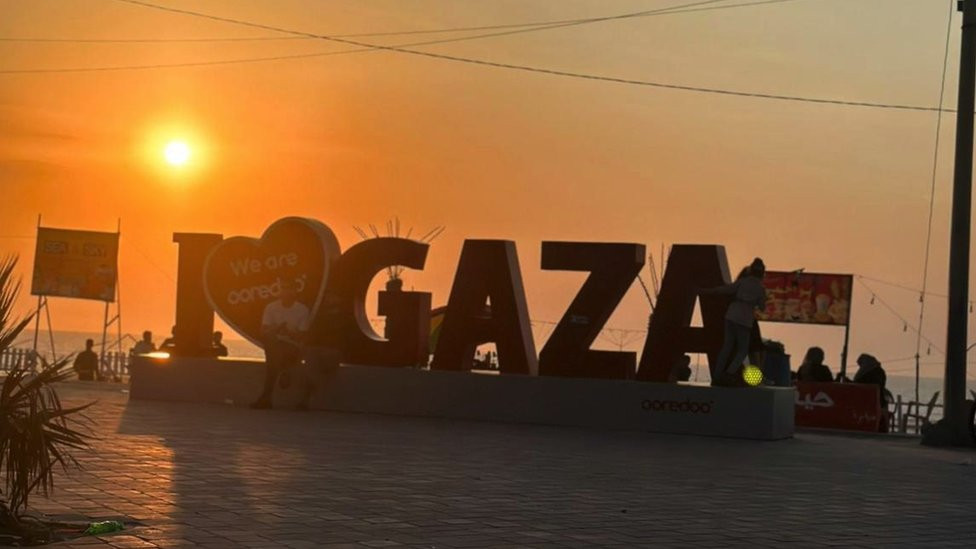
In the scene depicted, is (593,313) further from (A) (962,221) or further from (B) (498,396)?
(A) (962,221)

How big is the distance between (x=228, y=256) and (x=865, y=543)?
50.5 ft

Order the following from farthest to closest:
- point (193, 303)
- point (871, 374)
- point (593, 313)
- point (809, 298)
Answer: point (809, 298)
point (871, 374)
point (193, 303)
point (593, 313)

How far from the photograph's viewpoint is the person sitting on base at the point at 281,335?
20.8 m

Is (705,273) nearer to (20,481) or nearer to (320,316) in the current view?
(320,316)

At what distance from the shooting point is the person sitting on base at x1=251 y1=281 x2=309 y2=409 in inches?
818

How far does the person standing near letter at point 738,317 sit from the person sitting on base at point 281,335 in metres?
5.88

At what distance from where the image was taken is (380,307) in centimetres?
2147

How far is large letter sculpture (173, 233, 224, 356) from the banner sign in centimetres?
984

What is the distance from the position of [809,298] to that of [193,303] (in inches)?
1146

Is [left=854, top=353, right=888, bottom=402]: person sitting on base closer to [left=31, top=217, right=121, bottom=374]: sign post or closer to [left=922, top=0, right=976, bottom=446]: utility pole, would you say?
[left=922, top=0, right=976, bottom=446]: utility pole

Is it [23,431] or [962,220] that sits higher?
[962,220]

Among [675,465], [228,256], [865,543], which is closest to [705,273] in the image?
[675,465]

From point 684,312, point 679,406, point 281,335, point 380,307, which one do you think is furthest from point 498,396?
point 281,335

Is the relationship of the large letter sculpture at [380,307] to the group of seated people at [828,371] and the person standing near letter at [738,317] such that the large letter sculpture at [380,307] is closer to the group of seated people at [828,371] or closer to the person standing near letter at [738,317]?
the person standing near letter at [738,317]
